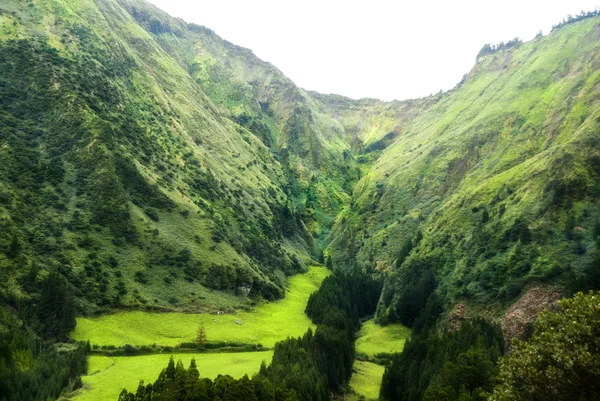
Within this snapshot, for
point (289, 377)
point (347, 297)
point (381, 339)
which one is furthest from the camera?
point (347, 297)

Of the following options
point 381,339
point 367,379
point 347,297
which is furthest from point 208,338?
point 347,297

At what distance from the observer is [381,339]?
9706 centimetres

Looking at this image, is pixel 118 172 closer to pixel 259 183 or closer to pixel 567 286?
pixel 259 183

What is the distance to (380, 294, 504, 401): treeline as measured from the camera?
4812 cm

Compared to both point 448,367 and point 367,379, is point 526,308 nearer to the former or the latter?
point 367,379

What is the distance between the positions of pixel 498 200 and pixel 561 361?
8807 centimetres


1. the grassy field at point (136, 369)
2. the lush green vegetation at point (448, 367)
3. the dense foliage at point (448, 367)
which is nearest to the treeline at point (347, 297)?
the grassy field at point (136, 369)

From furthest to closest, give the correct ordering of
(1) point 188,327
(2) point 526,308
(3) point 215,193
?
(3) point 215,193 → (1) point 188,327 → (2) point 526,308

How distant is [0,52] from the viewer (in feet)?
388

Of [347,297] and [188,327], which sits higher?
[347,297]

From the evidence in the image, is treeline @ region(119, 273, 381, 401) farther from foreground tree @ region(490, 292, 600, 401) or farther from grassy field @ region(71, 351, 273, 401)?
foreground tree @ region(490, 292, 600, 401)

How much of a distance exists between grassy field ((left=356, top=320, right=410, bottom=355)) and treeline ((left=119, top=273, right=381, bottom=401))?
332 inches

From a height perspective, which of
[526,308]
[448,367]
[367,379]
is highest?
[526,308]

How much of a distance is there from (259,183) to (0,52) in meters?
96.9
